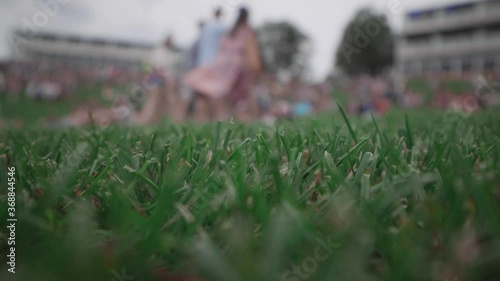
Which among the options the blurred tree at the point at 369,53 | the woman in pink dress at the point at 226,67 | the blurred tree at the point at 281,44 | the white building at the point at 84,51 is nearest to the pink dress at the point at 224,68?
the woman in pink dress at the point at 226,67

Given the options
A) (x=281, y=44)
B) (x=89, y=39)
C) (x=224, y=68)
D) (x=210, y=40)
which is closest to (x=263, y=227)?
(x=224, y=68)

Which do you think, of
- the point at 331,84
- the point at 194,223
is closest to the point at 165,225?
the point at 194,223

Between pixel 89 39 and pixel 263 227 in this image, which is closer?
pixel 263 227

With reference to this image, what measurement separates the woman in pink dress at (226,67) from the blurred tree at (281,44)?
144ft

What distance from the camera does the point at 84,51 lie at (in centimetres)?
6353

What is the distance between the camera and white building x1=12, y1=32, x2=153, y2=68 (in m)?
60.1

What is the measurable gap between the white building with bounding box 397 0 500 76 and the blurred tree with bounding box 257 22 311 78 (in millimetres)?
14286

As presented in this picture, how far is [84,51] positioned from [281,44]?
3519 cm

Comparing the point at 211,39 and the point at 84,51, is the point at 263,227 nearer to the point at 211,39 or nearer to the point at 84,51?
the point at 211,39

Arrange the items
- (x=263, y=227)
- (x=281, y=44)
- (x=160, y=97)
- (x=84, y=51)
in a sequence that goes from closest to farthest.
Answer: (x=263, y=227), (x=160, y=97), (x=281, y=44), (x=84, y=51)

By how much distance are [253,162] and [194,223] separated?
358 mm

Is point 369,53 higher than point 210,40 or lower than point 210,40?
lower

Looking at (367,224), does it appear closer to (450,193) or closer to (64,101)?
(450,193)

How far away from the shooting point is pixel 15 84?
1759cm
